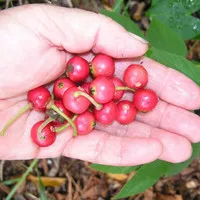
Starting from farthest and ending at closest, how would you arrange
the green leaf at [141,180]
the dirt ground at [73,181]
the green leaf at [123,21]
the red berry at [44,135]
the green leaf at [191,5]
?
the dirt ground at [73,181], the green leaf at [191,5], the green leaf at [123,21], the red berry at [44,135], the green leaf at [141,180]

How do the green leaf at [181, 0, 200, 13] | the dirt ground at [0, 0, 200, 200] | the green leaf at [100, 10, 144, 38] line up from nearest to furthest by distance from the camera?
the green leaf at [100, 10, 144, 38] → the green leaf at [181, 0, 200, 13] → the dirt ground at [0, 0, 200, 200]

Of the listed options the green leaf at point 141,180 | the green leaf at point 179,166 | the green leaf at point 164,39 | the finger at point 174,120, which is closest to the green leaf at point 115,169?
the green leaf at point 141,180

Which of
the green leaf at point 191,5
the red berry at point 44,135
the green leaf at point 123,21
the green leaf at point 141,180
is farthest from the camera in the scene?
the green leaf at point 191,5

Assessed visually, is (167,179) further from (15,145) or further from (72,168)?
(15,145)

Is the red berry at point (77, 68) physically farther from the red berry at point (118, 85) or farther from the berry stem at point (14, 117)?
the berry stem at point (14, 117)

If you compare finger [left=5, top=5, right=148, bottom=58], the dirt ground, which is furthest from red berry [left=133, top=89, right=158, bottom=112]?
the dirt ground

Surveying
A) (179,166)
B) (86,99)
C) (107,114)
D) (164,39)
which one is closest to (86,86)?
(86,99)

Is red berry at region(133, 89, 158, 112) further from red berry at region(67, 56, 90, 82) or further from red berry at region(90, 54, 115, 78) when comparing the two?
red berry at region(67, 56, 90, 82)
